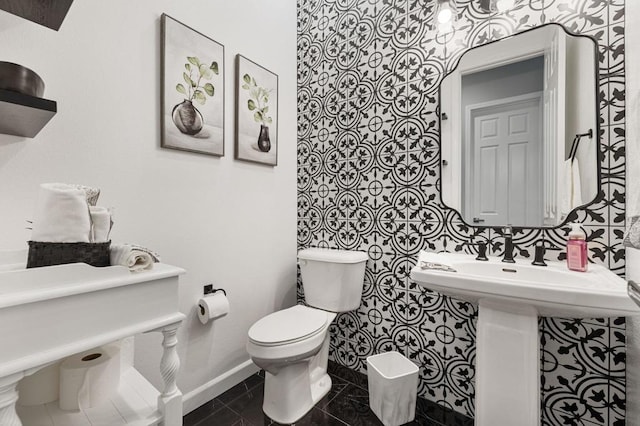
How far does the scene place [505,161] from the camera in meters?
1.36

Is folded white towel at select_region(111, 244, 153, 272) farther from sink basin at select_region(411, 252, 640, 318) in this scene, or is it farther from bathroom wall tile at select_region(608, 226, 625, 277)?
bathroom wall tile at select_region(608, 226, 625, 277)

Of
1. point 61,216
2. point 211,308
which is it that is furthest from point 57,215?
point 211,308

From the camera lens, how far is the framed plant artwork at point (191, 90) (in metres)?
1.34

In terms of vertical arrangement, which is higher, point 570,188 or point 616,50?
point 616,50

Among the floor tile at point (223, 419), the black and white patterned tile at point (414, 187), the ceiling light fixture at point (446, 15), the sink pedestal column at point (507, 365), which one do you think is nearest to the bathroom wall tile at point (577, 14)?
the black and white patterned tile at point (414, 187)

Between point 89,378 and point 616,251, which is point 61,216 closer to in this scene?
point 89,378

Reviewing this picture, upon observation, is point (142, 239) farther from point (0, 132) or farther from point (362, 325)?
point (362, 325)

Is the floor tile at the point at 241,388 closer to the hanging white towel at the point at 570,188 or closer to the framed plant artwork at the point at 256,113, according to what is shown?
the framed plant artwork at the point at 256,113

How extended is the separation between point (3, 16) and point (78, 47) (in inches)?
7.7

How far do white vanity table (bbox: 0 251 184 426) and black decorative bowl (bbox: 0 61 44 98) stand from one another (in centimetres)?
49

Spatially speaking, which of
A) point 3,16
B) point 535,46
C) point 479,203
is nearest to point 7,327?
point 3,16

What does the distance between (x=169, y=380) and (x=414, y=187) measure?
1406 mm

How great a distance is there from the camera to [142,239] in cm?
128

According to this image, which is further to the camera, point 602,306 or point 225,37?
point 225,37
